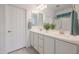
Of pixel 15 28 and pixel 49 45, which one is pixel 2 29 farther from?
pixel 49 45

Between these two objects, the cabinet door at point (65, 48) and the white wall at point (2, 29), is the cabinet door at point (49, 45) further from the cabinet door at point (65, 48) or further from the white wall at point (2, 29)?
the white wall at point (2, 29)

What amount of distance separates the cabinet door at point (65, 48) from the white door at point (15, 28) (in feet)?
5.69

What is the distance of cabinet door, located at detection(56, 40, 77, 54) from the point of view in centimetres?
118

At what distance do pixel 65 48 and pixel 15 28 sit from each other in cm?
209

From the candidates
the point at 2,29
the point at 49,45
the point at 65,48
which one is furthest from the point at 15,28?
the point at 65,48

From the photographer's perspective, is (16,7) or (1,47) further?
(16,7)

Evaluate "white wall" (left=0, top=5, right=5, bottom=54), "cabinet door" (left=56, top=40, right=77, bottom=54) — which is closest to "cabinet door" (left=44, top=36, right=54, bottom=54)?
"cabinet door" (left=56, top=40, right=77, bottom=54)

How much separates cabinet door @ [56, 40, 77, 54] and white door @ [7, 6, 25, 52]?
5.69 feet

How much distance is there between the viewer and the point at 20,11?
330 centimetres

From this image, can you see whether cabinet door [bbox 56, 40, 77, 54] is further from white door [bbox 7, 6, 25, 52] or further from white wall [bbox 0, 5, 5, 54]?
white door [bbox 7, 6, 25, 52]

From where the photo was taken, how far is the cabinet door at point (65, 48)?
1.18 meters
